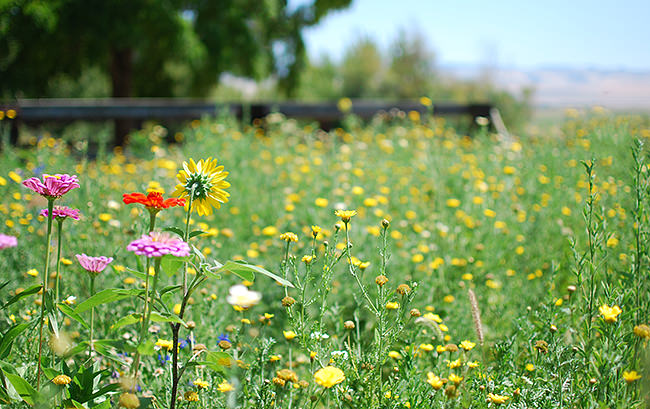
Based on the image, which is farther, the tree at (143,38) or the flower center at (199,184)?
the tree at (143,38)

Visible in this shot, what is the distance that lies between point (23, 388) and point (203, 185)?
635 mm

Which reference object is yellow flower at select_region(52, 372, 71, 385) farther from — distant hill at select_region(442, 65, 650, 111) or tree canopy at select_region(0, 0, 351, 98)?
tree canopy at select_region(0, 0, 351, 98)

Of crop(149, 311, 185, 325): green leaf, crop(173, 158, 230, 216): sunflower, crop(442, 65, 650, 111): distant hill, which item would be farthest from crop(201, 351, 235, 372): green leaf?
crop(442, 65, 650, 111): distant hill

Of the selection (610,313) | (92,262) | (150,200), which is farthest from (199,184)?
(610,313)

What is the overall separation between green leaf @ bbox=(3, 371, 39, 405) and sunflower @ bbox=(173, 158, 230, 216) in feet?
1.83

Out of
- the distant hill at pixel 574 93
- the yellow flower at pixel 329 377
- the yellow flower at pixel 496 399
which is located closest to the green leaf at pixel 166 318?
the yellow flower at pixel 329 377

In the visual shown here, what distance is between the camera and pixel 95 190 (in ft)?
8.79

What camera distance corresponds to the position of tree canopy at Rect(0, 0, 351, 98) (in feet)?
A: 32.1

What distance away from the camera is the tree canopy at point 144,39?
978 centimetres

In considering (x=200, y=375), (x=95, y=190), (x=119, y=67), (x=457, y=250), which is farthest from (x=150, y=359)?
(x=119, y=67)

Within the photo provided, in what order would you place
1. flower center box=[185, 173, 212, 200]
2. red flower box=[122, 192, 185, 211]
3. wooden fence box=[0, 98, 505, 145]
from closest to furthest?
red flower box=[122, 192, 185, 211]
flower center box=[185, 173, 212, 200]
wooden fence box=[0, 98, 505, 145]

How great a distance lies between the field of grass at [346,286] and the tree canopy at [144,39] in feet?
18.7

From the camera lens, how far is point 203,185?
127cm

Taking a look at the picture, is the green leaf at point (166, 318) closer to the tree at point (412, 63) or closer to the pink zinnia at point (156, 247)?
the pink zinnia at point (156, 247)
